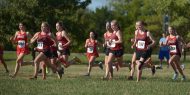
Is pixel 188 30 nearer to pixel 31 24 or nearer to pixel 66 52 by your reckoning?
pixel 31 24

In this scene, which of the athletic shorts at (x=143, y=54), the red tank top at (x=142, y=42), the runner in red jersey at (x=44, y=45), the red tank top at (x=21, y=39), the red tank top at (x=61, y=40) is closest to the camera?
the athletic shorts at (x=143, y=54)

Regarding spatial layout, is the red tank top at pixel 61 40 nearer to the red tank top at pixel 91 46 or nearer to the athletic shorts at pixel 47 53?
the red tank top at pixel 91 46

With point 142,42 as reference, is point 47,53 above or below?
below

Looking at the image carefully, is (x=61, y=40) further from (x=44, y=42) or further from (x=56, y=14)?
(x=56, y=14)

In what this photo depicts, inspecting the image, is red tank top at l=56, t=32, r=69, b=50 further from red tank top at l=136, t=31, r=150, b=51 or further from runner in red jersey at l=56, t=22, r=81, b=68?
red tank top at l=136, t=31, r=150, b=51

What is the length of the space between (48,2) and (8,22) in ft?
12.4

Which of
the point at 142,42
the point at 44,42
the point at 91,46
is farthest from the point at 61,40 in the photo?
the point at 142,42

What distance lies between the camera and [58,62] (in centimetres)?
1909

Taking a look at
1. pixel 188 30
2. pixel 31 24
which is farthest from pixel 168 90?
pixel 188 30

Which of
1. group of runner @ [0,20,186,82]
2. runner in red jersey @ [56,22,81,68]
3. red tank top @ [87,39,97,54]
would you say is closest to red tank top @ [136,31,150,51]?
group of runner @ [0,20,186,82]

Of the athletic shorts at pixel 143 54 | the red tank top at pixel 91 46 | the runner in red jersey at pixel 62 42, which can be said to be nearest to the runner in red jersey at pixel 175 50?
the athletic shorts at pixel 143 54

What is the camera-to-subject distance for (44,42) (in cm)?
1659

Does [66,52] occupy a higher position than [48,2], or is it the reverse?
[48,2]

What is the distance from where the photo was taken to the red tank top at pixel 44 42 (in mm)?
16547
